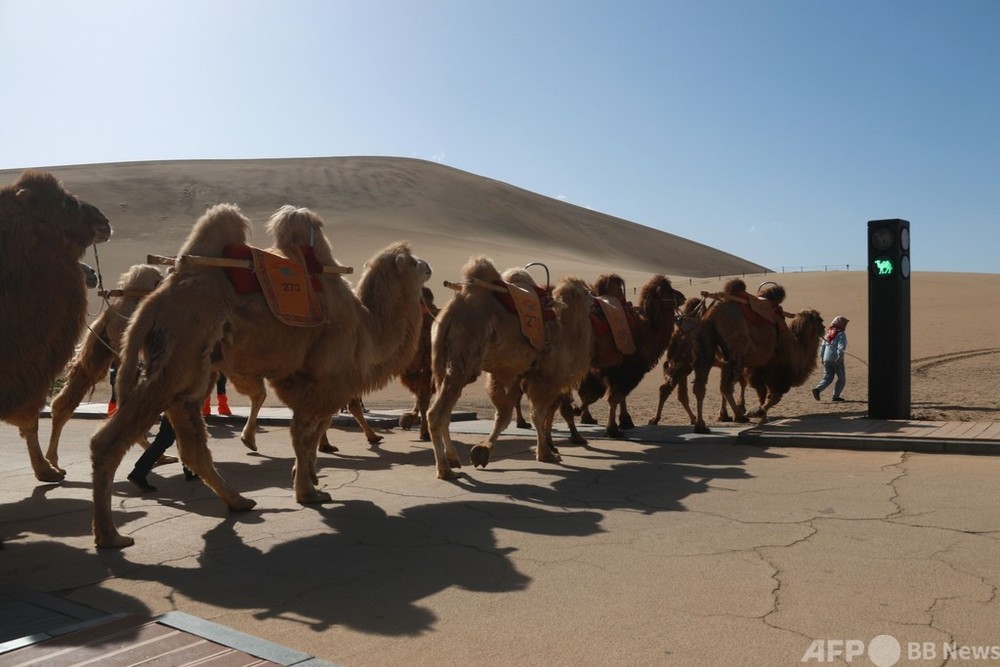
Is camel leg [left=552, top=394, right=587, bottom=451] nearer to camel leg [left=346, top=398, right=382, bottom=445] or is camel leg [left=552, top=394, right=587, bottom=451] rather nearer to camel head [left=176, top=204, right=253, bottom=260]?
camel leg [left=346, top=398, right=382, bottom=445]

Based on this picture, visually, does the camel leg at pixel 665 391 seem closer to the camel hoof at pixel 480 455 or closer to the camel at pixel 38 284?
the camel hoof at pixel 480 455

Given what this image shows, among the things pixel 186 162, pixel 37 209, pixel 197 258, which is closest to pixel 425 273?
pixel 197 258

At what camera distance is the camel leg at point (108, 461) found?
227 inches

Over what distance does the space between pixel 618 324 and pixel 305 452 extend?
5272 mm

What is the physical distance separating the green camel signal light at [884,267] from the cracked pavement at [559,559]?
3841 mm

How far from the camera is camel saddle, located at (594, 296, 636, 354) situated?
444 inches

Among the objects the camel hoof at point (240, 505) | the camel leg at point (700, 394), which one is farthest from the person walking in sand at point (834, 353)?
the camel hoof at point (240, 505)

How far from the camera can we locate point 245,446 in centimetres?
1118

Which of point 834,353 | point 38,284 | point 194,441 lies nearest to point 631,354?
point 834,353

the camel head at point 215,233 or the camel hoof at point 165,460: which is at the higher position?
the camel head at point 215,233

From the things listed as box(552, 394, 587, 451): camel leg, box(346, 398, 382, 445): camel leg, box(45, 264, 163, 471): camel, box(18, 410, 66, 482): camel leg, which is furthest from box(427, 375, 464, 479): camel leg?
box(18, 410, 66, 482): camel leg

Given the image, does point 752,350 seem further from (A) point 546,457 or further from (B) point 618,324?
(A) point 546,457

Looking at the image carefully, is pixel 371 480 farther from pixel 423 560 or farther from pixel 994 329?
pixel 994 329

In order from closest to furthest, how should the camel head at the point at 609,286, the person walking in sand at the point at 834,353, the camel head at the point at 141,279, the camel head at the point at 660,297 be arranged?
the camel head at the point at 141,279, the camel head at the point at 609,286, the camel head at the point at 660,297, the person walking in sand at the point at 834,353
